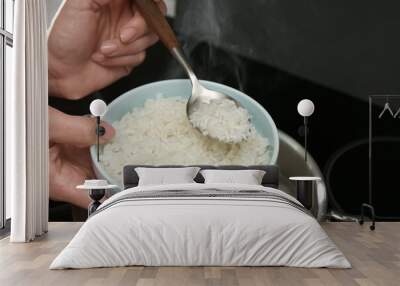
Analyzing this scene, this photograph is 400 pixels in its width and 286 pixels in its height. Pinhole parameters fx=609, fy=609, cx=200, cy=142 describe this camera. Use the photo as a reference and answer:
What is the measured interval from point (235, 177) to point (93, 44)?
2378 mm

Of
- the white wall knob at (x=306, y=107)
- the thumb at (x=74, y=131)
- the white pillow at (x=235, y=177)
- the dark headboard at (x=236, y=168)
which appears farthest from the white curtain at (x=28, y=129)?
the white wall knob at (x=306, y=107)

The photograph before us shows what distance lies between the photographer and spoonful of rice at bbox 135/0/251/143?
7270mm

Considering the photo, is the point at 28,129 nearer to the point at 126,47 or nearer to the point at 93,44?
the point at 93,44

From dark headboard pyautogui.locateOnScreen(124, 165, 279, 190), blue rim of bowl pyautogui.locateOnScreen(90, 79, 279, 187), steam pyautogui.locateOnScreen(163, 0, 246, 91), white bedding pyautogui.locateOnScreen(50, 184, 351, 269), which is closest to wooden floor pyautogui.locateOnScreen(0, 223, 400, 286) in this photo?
white bedding pyautogui.locateOnScreen(50, 184, 351, 269)

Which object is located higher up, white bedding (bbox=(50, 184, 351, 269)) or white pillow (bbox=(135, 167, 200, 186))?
white pillow (bbox=(135, 167, 200, 186))

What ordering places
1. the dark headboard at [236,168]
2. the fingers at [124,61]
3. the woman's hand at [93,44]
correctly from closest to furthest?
the dark headboard at [236,168] → the woman's hand at [93,44] → the fingers at [124,61]

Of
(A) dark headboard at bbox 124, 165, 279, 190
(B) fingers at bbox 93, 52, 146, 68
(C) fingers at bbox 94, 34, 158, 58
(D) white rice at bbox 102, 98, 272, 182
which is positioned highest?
(C) fingers at bbox 94, 34, 158, 58

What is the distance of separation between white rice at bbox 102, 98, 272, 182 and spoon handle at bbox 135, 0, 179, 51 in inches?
28.2

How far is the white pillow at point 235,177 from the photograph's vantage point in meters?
6.61

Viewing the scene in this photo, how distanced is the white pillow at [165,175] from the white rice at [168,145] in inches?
18.2

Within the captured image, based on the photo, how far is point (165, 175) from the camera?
6.71 meters

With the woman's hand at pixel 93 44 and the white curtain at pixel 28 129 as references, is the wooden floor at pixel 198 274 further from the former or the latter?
the woman's hand at pixel 93 44

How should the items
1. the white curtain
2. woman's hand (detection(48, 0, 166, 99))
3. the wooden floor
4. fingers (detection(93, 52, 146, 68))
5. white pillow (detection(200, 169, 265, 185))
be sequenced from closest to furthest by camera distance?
the wooden floor → the white curtain → white pillow (detection(200, 169, 265, 185)) → woman's hand (detection(48, 0, 166, 99)) → fingers (detection(93, 52, 146, 68))

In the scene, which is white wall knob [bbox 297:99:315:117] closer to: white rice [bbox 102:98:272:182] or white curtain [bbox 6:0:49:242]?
white rice [bbox 102:98:272:182]
